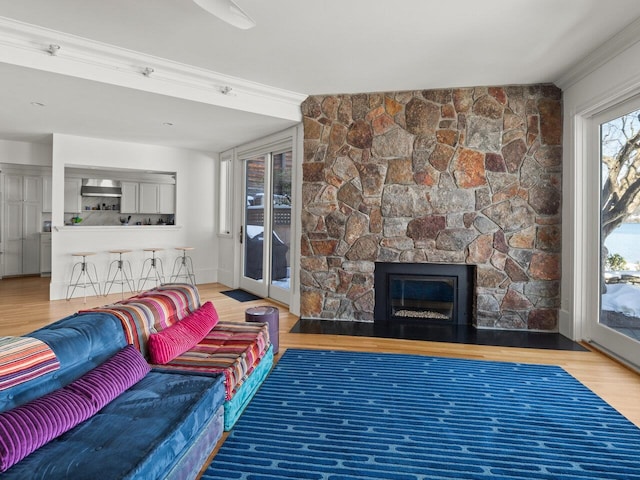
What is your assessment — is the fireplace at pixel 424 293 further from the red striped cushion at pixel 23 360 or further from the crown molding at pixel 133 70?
the red striped cushion at pixel 23 360

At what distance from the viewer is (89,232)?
18.7 feet

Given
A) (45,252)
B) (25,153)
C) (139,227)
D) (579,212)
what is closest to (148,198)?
(139,227)

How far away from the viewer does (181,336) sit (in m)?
2.39

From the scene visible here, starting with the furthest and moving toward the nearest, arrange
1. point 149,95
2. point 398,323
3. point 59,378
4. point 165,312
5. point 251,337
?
point 398,323 → point 149,95 → point 251,337 → point 165,312 → point 59,378

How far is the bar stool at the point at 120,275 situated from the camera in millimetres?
5867

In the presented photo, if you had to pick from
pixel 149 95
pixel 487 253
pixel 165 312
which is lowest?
pixel 165 312

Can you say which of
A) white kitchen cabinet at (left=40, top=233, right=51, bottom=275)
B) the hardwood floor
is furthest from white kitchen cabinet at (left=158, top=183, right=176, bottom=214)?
white kitchen cabinet at (left=40, top=233, right=51, bottom=275)

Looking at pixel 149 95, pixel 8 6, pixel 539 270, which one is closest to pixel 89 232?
pixel 149 95

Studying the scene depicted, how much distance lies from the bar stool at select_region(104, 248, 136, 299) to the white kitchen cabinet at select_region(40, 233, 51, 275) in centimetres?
251

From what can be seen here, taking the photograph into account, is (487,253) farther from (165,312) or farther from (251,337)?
(165,312)

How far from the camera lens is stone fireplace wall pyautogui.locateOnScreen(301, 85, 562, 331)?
3.94 meters

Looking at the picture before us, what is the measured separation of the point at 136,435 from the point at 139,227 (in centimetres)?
533

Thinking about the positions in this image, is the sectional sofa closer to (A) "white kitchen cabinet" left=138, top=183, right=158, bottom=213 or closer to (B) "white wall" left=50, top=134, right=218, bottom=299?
(B) "white wall" left=50, top=134, right=218, bottom=299

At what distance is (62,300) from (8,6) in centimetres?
404
